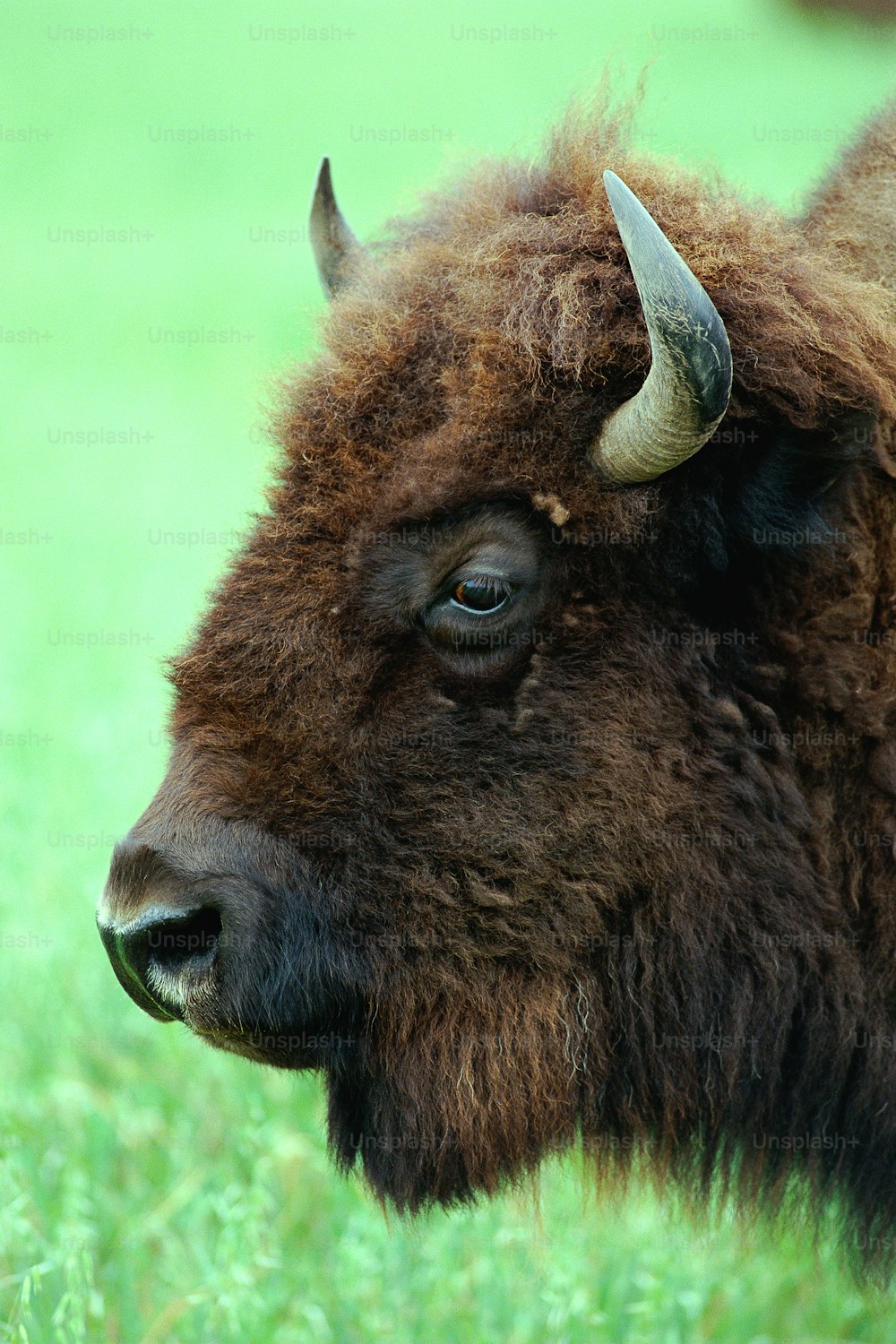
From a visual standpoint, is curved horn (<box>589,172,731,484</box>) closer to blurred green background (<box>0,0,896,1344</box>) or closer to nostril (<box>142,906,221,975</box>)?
blurred green background (<box>0,0,896,1344</box>)

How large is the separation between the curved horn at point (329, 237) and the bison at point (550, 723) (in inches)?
39.2

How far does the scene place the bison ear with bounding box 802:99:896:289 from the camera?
152 inches

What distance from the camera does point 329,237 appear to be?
466cm

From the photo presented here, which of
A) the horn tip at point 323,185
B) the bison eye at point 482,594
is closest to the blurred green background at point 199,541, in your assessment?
the horn tip at point 323,185

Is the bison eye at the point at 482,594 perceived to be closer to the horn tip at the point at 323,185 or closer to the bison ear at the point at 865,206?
the bison ear at the point at 865,206

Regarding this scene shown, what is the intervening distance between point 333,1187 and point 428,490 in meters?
2.86

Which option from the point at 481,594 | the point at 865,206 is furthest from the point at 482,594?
the point at 865,206

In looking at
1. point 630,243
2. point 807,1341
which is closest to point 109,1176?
point 807,1341

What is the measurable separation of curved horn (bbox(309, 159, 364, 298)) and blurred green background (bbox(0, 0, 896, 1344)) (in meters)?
0.26

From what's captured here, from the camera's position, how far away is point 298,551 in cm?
348

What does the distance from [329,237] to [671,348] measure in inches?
77.3

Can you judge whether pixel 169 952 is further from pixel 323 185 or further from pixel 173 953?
pixel 323 185

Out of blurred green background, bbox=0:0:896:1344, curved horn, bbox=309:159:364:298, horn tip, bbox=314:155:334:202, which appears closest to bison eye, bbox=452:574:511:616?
blurred green background, bbox=0:0:896:1344

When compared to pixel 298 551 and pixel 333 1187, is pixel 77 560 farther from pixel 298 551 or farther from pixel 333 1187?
pixel 298 551
